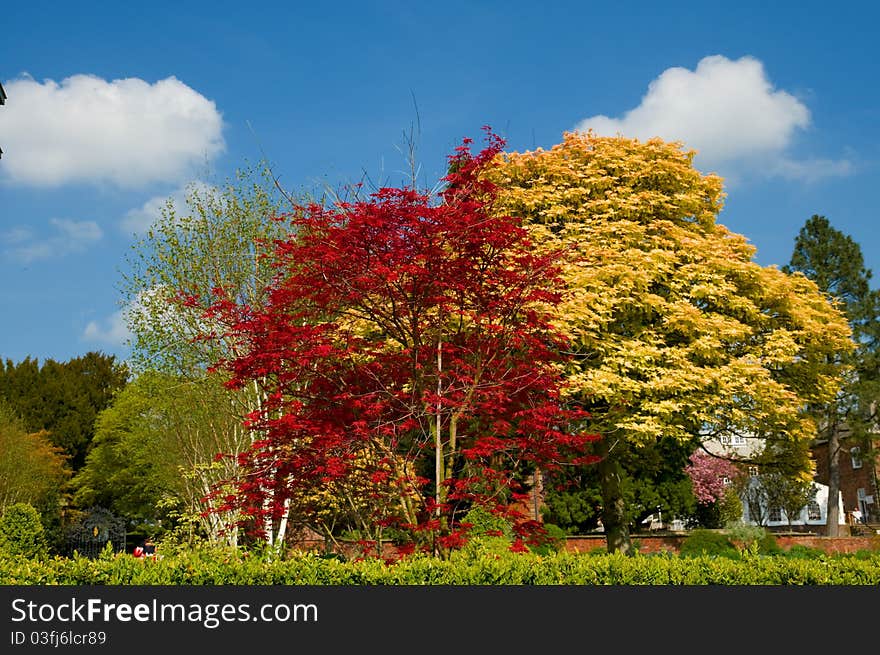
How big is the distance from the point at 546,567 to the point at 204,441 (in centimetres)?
1530

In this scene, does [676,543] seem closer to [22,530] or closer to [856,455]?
[856,455]

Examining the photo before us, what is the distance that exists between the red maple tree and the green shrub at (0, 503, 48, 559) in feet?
47.6

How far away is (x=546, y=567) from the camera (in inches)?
Answer: 322

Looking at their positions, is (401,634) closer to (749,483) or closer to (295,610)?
(295,610)

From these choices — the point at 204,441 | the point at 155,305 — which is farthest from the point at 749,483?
the point at 155,305

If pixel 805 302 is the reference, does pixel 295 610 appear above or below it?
below

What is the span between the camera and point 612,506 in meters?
19.2

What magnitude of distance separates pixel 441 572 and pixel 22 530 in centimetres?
2011

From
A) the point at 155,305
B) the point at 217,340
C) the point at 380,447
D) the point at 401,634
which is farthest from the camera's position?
the point at 155,305

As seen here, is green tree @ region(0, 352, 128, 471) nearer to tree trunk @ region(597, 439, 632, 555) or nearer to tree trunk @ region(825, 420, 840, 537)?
tree trunk @ region(597, 439, 632, 555)

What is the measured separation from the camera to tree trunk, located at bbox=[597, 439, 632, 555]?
18828mm

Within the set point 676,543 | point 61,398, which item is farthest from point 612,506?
point 61,398

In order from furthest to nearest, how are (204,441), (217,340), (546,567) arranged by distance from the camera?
(204,441) → (217,340) → (546,567)

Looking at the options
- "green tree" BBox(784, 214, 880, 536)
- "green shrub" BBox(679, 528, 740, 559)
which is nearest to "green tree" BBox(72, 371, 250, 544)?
"green shrub" BBox(679, 528, 740, 559)
